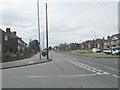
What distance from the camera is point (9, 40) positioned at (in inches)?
3546

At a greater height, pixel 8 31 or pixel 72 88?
pixel 8 31

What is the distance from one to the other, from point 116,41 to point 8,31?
174 feet

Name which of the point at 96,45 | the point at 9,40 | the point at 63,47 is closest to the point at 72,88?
the point at 9,40

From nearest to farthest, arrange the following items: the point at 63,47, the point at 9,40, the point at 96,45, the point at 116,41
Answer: the point at 9,40 < the point at 116,41 < the point at 96,45 < the point at 63,47

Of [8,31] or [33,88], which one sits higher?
[8,31]

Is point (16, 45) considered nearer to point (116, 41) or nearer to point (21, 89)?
point (116, 41)

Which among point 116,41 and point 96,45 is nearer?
point 116,41

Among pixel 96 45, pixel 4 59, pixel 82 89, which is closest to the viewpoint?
pixel 82 89

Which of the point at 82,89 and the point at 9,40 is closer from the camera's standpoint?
the point at 82,89

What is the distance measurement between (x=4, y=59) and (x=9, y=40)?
53388 millimetres

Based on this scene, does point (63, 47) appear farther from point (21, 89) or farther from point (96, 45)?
point (21, 89)

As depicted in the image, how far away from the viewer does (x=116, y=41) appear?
124 meters

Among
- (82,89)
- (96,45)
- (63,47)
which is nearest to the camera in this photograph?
(82,89)

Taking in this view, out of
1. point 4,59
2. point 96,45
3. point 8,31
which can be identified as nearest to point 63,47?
point 96,45
